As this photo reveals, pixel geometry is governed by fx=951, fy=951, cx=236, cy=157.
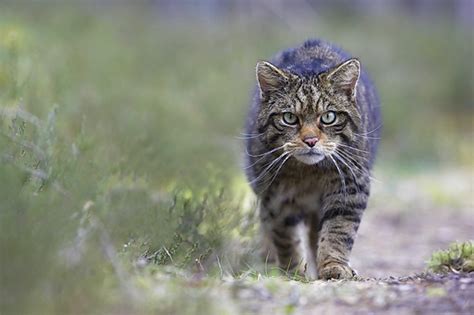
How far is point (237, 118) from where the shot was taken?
42.9 feet

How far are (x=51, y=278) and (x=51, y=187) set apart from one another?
1.25m

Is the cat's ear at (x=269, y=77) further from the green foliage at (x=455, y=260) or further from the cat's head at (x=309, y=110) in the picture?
the green foliage at (x=455, y=260)

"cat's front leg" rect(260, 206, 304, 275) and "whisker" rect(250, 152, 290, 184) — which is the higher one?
"whisker" rect(250, 152, 290, 184)

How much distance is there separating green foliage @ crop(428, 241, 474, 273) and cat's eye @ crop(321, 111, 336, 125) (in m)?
1.18

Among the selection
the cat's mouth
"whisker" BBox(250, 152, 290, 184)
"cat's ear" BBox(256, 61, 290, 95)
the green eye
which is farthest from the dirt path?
"cat's ear" BBox(256, 61, 290, 95)

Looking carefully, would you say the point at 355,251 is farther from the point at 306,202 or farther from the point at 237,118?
the point at 237,118

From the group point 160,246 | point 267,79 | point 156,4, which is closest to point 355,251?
point 267,79

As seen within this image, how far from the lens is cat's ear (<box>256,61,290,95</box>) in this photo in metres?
6.36

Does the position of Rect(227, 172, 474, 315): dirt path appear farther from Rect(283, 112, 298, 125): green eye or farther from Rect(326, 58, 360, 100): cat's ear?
Rect(326, 58, 360, 100): cat's ear

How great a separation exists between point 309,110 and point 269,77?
0.42 m

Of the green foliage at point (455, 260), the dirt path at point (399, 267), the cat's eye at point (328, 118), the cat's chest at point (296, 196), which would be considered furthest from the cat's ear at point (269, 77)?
the green foliage at point (455, 260)

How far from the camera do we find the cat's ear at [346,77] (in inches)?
247

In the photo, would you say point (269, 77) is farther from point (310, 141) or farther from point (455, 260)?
point (455, 260)

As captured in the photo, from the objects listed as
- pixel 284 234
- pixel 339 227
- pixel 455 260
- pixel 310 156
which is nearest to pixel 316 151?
pixel 310 156
